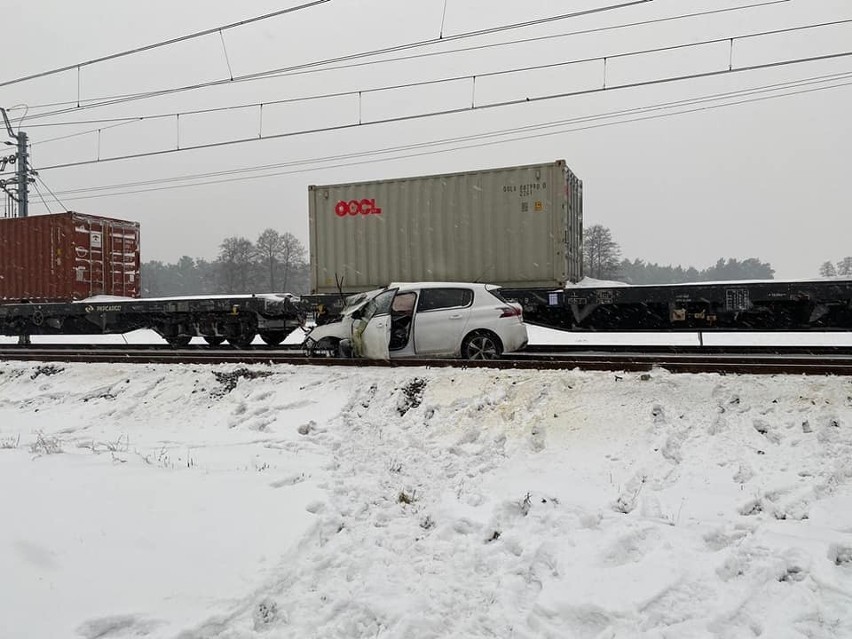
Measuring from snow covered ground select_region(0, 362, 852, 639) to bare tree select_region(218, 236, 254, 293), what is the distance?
56426mm

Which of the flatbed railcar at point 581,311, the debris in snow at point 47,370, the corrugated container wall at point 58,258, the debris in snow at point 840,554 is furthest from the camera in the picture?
the corrugated container wall at point 58,258

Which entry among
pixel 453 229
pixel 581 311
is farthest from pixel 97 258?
pixel 581 311

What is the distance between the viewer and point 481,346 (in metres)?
8.68

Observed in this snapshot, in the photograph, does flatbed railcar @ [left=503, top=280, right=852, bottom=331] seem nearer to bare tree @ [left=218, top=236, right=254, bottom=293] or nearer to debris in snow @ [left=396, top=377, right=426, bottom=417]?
debris in snow @ [left=396, top=377, right=426, bottom=417]

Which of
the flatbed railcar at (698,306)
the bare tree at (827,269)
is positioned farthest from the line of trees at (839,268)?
the flatbed railcar at (698,306)

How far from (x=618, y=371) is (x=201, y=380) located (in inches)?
231

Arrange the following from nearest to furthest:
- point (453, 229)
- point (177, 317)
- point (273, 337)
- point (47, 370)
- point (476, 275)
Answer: point (47, 370), point (476, 275), point (453, 229), point (177, 317), point (273, 337)

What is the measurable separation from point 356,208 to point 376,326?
4.78 metres

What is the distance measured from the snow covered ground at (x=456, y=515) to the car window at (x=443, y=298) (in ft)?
5.43

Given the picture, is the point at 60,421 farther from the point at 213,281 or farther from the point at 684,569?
the point at 213,281

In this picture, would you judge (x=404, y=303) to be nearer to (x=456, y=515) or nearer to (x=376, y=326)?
(x=376, y=326)

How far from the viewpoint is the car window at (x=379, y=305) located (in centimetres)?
852

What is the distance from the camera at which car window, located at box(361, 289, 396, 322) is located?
8523mm

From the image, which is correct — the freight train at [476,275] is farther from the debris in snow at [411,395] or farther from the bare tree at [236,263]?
the bare tree at [236,263]
